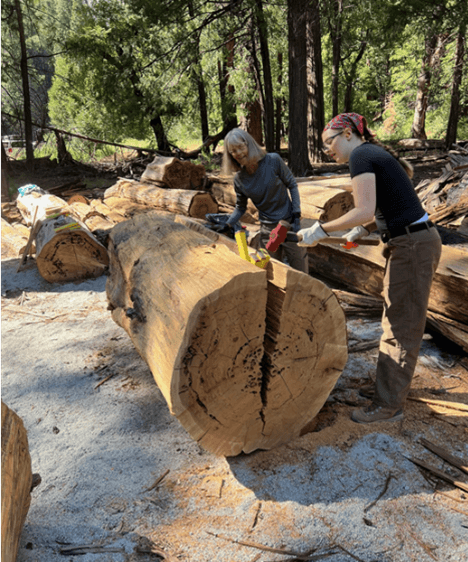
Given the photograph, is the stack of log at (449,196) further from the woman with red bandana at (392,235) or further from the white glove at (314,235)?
the white glove at (314,235)

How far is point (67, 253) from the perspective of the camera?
6.12 meters

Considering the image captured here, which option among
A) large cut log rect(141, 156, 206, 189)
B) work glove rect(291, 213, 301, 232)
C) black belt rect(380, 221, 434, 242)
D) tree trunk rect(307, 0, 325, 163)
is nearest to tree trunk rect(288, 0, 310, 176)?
large cut log rect(141, 156, 206, 189)

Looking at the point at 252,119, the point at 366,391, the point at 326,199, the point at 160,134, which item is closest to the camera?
the point at 366,391

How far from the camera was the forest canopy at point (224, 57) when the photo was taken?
8625 millimetres

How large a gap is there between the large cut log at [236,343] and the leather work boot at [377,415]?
0.36 metres

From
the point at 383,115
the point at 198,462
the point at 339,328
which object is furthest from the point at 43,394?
the point at 383,115

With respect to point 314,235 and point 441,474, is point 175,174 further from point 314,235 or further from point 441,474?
point 441,474

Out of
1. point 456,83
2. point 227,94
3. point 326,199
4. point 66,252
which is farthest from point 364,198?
point 456,83

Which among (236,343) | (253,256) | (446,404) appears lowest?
(446,404)

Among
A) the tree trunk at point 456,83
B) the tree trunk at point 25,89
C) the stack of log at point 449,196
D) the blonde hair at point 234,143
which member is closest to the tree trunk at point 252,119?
the tree trunk at point 456,83

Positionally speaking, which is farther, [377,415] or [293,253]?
[293,253]

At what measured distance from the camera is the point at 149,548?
6.66ft

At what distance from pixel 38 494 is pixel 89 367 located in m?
1.55

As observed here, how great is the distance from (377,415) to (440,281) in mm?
1468
